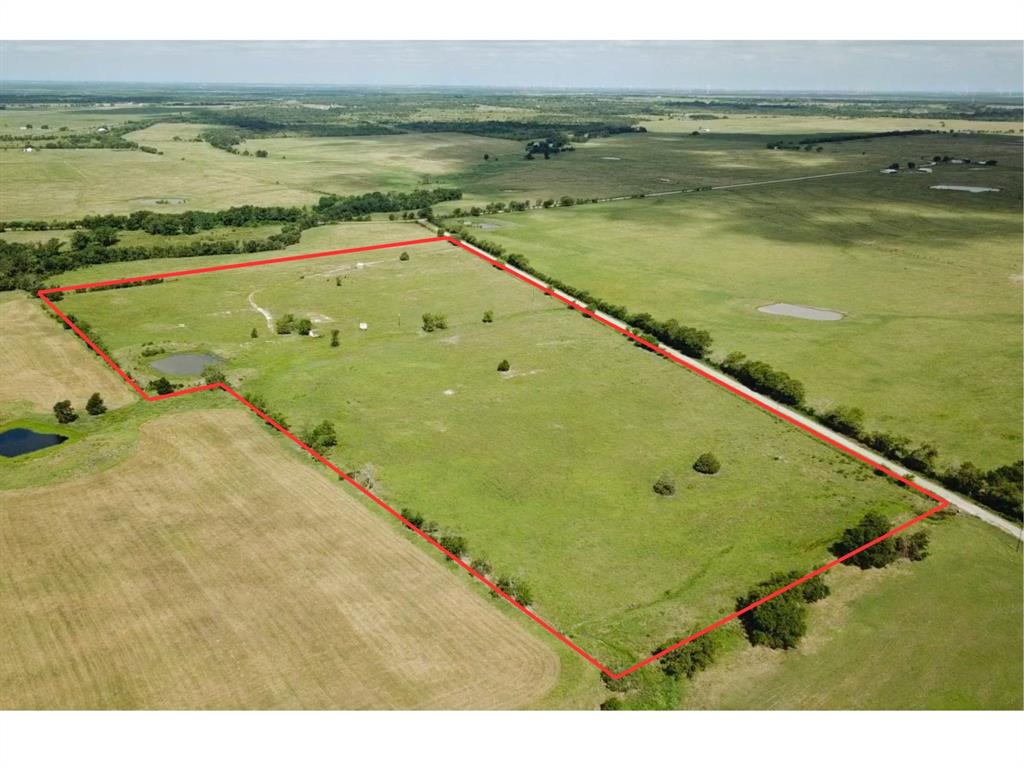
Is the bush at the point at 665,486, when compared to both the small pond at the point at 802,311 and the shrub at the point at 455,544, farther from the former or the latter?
the small pond at the point at 802,311

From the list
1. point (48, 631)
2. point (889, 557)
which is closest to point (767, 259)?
point (889, 557)

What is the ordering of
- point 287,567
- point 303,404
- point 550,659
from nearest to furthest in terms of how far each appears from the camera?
point 550,659
point 287,567
point 303,404

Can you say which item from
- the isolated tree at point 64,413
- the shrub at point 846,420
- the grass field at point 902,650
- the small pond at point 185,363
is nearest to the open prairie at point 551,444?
the small pond at point 185,363

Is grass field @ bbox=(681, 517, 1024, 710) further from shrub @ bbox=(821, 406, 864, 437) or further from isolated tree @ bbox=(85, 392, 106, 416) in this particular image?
isolated tree @ bbox=(85, 392, 106, 416)

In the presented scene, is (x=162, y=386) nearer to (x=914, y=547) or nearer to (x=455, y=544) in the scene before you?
(x=455, y=544)

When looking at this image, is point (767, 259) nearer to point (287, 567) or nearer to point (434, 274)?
point (434, 274)

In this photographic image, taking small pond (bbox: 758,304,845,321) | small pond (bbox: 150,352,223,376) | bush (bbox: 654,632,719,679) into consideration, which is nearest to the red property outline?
bush (bbox: 654,632,719,679)

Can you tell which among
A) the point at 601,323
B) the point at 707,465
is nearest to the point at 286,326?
the point at 601,323

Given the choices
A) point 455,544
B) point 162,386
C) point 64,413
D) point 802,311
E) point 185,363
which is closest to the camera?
point 455,544
